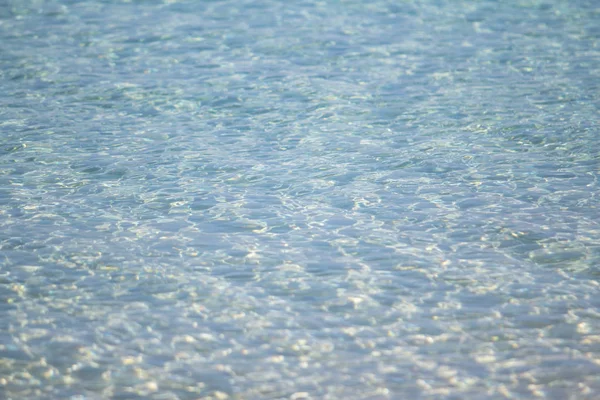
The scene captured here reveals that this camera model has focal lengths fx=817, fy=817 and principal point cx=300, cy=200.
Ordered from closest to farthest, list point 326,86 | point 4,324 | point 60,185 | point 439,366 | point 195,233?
1. point 439,366
2. point 4,324
3. point 195,233
4. point 60,185
5. point 326,86

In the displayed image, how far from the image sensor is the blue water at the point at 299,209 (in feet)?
7.99

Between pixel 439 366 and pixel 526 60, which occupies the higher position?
pixel 526 60

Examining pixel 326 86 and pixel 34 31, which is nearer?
pixel 326 86

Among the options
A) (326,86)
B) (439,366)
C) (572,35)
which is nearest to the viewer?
(439,366)

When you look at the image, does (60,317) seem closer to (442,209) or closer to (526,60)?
(442,209)

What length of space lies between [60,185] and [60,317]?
1.12m

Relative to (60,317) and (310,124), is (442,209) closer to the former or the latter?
(310,124)

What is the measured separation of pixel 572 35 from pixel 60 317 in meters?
4.38

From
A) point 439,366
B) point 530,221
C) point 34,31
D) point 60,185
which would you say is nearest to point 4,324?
point 60,185

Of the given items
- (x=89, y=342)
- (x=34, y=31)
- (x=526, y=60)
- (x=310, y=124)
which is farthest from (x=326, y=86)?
(x=89, y=342)

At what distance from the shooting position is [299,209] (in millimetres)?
3443

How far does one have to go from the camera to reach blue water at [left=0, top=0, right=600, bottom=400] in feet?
7.99

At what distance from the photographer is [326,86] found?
15.9 ft

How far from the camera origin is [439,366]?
2.40 meters
